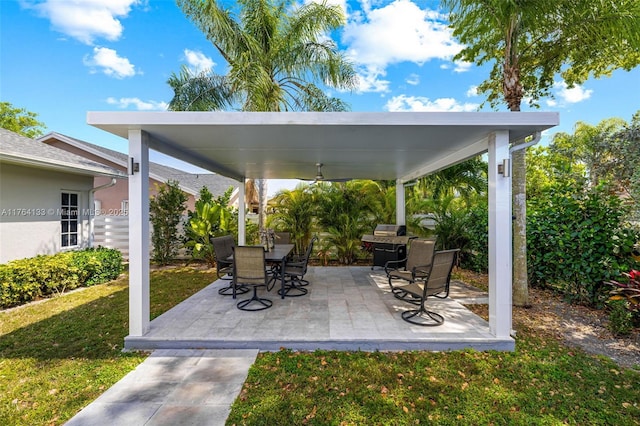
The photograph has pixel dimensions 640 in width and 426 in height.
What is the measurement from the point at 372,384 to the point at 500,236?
261 cm

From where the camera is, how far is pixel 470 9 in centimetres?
545

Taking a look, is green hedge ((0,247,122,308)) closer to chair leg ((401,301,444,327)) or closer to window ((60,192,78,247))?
window ((60,192,78,247))

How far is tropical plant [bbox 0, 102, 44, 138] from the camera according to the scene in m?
25.1

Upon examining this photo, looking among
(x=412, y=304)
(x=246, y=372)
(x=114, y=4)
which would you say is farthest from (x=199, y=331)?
(x=114, y=4)

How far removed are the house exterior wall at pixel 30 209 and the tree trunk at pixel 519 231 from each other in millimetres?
10724

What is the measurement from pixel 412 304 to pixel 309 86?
854 cm

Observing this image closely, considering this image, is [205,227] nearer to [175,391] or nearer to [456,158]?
[175,391]

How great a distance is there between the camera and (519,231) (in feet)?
17.9

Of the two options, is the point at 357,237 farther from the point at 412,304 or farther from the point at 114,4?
the point at 114,4

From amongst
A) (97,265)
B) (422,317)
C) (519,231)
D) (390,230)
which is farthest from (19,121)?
(519,231)

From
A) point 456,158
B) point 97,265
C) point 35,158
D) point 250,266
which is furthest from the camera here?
point 97,265

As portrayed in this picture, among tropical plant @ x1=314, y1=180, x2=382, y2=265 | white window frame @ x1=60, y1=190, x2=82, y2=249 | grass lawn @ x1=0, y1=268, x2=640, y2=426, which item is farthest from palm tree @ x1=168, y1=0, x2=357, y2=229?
grass lawn @ x1=0, y1=268, x2=640, y2=426

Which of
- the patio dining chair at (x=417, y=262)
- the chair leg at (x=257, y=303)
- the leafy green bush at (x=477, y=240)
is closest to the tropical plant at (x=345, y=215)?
the leafy green bush at (x=477, y=240)

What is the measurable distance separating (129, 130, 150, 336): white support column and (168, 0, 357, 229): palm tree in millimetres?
5849
